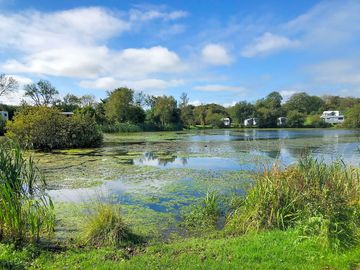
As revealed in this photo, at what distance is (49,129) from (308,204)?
72.8ft

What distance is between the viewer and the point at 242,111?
83.8 meters

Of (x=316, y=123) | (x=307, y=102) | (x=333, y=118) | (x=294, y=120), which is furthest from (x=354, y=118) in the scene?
(x=307, y=102)

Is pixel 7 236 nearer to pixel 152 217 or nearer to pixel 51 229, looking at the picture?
pixel 51 229

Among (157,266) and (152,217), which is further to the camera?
(152,217)

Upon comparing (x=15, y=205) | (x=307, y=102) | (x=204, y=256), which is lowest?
(x=204, y=256)

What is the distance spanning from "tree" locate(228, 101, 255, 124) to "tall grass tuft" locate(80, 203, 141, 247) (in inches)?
3117

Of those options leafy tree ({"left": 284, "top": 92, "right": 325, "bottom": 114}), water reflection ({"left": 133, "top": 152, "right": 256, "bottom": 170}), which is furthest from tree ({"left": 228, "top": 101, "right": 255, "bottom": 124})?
water reflection ({"left": 133, "top": 152, "right": 256, "bottom": 170})

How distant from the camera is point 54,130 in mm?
24188

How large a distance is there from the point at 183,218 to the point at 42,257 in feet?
10.8

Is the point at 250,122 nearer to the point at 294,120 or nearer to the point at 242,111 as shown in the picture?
the point at 242,111

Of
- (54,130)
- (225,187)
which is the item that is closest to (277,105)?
(54,130)

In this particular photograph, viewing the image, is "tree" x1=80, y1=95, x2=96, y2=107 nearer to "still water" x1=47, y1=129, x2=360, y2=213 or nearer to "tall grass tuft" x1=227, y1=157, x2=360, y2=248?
"still water" x1=47, y1=129, x2=360, y2=213

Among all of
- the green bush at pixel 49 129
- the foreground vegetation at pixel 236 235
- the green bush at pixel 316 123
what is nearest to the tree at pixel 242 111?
the green bush at pixel 316 123

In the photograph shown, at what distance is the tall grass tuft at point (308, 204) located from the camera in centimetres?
484
